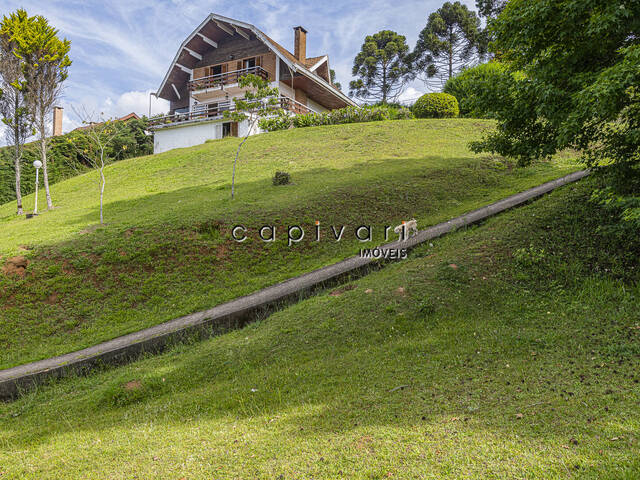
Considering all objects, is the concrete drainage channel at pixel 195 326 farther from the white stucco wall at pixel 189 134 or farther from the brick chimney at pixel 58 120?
the brick chimney at pixel 58 120

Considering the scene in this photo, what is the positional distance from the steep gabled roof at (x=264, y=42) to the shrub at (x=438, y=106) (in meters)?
9.05

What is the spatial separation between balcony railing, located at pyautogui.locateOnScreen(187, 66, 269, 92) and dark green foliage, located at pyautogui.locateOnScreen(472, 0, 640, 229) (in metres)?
24.5

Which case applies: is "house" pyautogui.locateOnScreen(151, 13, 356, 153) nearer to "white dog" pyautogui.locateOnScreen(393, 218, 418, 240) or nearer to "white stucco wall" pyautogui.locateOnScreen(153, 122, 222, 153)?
"white stucco wall" pyautogui.locateOnScreen(153, 122, 222, 153)

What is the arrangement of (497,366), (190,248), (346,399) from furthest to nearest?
(190,248) < (497,366) < (346,399)

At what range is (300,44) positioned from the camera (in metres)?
34.4

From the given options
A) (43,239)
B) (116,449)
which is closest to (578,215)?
(116,449)

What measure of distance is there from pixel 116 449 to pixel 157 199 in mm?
13343

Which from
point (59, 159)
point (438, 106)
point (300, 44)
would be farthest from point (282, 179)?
point (300, 44)

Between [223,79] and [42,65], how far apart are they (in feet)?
53.7

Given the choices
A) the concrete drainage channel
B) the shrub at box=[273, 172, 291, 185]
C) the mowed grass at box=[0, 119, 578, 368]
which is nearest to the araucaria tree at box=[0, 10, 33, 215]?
the mowed grass at box=[0, 119, 578, 368]

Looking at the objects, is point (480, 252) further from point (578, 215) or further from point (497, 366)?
point (497, 366)

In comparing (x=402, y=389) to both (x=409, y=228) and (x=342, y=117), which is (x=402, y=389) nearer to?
(x=409, y=228)

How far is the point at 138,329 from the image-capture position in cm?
806

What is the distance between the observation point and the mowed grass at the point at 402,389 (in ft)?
10.6
